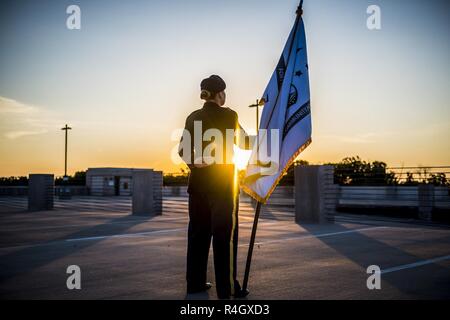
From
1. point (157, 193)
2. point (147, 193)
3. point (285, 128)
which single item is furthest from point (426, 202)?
point (285, 128)

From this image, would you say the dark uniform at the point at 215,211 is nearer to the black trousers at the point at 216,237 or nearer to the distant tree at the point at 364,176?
the black trousers at the point at 216,237

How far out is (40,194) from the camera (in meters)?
19.3

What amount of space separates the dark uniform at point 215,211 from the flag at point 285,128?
1.12 feet

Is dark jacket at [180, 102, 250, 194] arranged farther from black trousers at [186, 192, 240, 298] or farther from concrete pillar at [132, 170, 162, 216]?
concrete pillar at [132, 170, 162, 216]

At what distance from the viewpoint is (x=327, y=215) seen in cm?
1191

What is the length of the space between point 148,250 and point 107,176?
1774 inches

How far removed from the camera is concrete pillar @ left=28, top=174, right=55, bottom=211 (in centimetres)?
1925

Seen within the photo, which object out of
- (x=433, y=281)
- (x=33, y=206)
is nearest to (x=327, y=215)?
(x=433, y=281)

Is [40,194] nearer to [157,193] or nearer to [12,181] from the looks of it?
[157,193]

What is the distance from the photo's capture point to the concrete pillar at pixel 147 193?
15.9m

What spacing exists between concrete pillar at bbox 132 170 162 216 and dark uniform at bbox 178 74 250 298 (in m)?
11.9

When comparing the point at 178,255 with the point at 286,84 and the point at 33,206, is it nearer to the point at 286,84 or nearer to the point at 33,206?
the point at 286,84

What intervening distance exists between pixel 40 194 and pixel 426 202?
50.5ft

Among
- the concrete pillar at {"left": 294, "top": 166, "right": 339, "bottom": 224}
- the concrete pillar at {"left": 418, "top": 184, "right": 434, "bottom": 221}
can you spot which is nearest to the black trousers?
the concrete pillar at {"left": 294, "top": 166, "right": 339, "bottom": 224}
